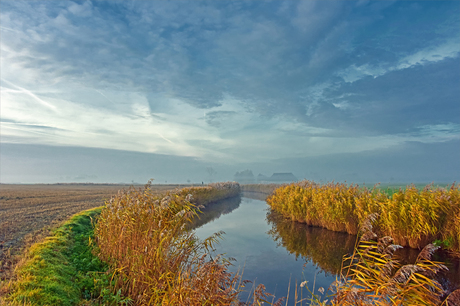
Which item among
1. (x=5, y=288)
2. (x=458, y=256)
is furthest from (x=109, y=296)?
(x=458, y=256)

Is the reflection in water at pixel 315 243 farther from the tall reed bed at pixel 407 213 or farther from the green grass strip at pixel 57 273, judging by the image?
the green grass strip at pixel 57 273

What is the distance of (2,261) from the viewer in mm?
6316

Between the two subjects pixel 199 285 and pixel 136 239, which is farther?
pixel 136 239

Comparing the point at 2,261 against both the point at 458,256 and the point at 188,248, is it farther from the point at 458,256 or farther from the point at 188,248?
the point at 458,256

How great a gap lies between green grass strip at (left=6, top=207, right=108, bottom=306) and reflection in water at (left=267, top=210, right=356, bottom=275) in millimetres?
7068

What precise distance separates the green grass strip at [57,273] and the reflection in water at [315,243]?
707 cm

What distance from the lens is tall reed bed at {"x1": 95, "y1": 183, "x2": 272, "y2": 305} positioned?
457cm

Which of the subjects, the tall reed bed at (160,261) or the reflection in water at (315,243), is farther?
the reflection in water at (315,243)

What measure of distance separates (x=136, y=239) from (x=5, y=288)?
102 inches

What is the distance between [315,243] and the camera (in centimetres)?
1165

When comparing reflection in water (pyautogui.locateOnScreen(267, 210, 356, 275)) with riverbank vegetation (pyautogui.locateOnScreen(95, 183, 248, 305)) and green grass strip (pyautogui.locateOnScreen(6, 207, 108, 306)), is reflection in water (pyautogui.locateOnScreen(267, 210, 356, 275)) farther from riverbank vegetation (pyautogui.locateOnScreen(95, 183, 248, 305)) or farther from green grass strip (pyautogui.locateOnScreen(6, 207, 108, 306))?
green grass strip (pyautogui.locateOnScreen(6, 207, 108, 306))

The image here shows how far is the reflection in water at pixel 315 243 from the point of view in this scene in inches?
369

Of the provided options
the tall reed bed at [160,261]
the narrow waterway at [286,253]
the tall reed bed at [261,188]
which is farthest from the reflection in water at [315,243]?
the tall reed bed at [261,188]

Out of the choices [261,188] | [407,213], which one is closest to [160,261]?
[407,213]
